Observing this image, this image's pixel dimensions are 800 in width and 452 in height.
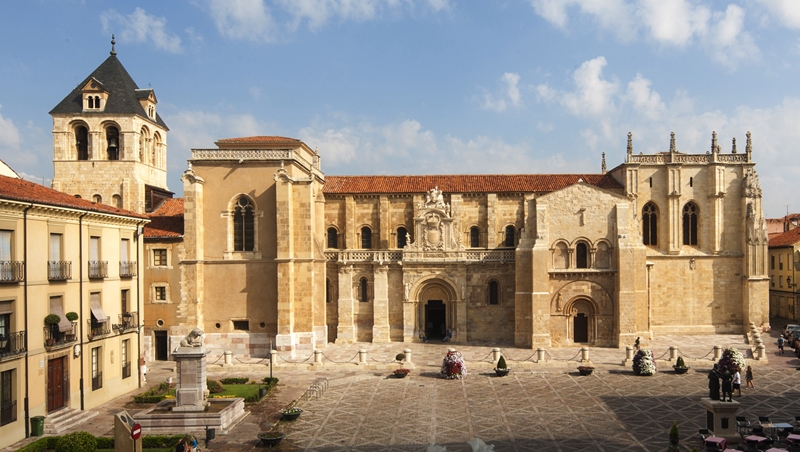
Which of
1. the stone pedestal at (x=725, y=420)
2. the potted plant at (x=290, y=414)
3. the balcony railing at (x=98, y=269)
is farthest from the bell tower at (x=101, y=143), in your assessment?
the stone pedestal at (x=725, y=420)

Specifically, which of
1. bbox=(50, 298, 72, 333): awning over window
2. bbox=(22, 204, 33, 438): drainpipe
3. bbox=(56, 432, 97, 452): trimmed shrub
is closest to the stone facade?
bbox=(50, 298, 72, 333): awning over window

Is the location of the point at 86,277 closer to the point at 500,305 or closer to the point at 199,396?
the point at 199,396

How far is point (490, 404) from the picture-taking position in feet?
82.6

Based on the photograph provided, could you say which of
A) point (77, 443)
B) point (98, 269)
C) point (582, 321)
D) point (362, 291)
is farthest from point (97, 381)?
point (582, 321)

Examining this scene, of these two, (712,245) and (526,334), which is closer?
(526,334)

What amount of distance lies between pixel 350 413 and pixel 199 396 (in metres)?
6.04

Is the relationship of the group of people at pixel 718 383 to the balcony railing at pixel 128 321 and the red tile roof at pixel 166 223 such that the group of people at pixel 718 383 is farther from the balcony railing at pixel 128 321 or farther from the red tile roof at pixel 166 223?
the red tile roof at pixel 166 223

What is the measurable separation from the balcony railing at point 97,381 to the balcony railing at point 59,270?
4.83m

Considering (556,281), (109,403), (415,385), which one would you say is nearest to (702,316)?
(556,281)

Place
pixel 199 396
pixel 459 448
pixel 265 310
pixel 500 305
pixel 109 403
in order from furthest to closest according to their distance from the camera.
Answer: pixel 500 305 < pixel 265 310 < pixel 109 403 < pixel 199 396 < pixel 459 448

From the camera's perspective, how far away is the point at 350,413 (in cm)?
2408

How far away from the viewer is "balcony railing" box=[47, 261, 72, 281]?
74.8 feet

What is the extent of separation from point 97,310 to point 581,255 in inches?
1147

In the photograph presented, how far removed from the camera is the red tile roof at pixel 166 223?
36.7 meters
